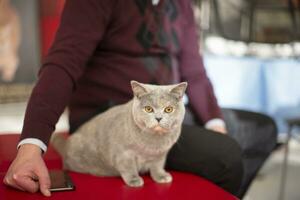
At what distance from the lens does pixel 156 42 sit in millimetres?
1099

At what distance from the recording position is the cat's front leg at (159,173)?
91 centimetres

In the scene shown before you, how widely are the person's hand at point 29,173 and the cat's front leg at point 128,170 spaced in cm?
15

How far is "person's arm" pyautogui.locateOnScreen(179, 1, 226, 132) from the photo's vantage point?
4.04 feet

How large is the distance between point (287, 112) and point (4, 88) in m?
1.62

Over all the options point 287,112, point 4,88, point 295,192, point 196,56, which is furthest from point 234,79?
point 4,88

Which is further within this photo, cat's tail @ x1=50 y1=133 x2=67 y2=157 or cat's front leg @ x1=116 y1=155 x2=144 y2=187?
cat's tail @ x1=50 y1=133 x2=67 y2=157

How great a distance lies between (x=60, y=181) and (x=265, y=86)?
4.98 ft

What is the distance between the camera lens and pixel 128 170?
2.89 feet

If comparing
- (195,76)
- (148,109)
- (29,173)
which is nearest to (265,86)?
(195,76)

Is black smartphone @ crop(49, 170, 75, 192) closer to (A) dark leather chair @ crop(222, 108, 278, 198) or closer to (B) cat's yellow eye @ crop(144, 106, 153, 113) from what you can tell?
(B) cat's yellow eye @ crop(144, 106, 153, 113)

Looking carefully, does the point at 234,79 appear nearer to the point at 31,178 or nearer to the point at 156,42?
the point at 156,42

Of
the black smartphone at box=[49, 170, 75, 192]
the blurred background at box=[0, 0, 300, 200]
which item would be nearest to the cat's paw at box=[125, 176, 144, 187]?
the black smartphone at box=[49, 170, 75, 192]

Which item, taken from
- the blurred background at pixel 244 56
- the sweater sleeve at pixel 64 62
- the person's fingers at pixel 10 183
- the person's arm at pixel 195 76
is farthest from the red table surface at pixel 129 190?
the blurred background at pixel 244 56

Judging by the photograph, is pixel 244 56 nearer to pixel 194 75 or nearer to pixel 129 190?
pixel 194 75
